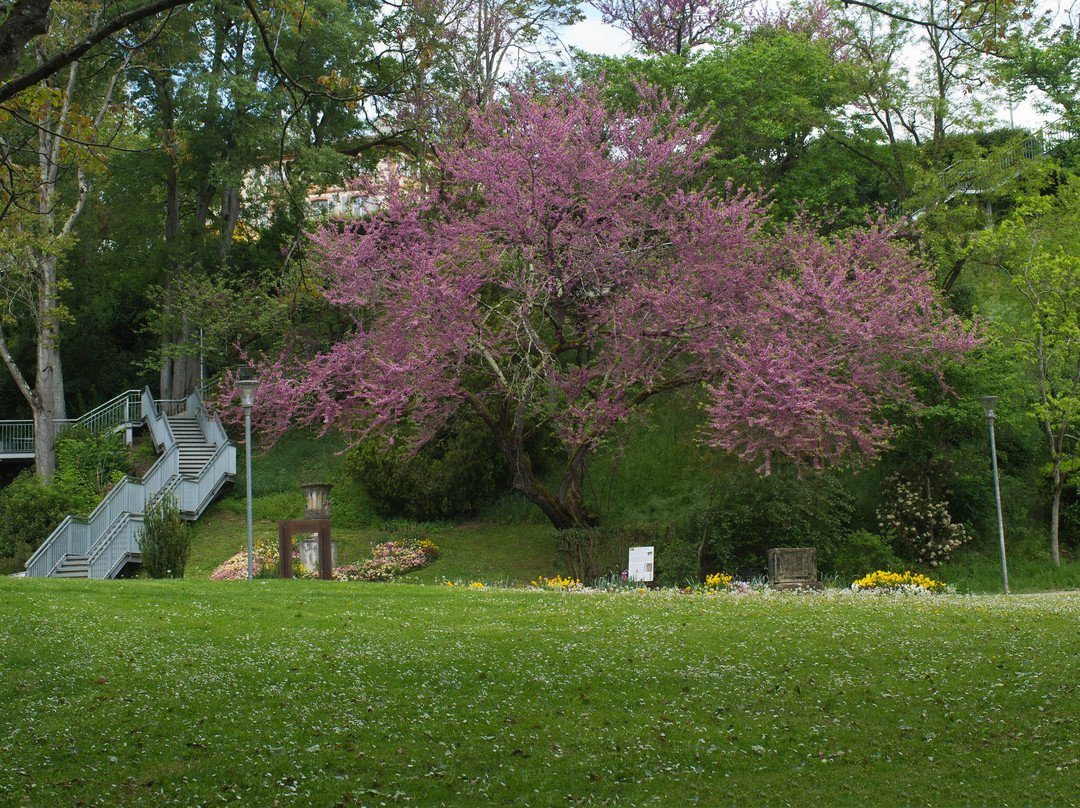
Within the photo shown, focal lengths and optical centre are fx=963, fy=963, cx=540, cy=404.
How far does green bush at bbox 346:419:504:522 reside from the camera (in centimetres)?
2581

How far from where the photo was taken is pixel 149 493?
81.1ft

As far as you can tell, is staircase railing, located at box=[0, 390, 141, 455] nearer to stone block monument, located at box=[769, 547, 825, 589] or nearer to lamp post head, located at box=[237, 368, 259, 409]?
lamp post head, located at box=[237, 368, 259, 409]

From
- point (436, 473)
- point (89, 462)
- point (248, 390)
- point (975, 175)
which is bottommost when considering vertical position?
point (436, 473)

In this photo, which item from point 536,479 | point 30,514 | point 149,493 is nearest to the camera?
point 536,479

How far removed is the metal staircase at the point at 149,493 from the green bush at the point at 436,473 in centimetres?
461

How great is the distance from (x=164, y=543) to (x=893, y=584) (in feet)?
41.3

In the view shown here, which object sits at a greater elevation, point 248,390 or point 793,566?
point 248,390

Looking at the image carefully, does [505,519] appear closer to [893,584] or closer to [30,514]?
[893,584]

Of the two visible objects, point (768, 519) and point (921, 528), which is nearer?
point (768, 519)

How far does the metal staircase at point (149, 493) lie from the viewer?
70.3 feet

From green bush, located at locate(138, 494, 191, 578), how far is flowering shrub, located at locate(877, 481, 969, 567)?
14511 mm

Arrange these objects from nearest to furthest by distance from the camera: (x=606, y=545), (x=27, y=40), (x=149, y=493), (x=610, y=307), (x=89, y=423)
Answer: (x=27, y=40) < (x=606, y=545) < (x=610, y=307) < (x=149, y=493) < (x=89, y=423)

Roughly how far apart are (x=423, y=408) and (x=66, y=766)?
14227 millimetres

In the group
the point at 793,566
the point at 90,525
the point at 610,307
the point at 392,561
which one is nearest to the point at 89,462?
the point at 90,525
